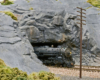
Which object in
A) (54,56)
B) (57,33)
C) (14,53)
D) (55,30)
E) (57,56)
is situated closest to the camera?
(14,53)

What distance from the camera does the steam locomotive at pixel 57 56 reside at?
48.5 feet

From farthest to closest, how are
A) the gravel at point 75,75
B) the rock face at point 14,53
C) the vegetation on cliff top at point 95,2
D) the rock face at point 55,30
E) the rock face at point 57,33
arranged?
the vegetation on cliff top at point 95,2 → the rock face at point 57,33 → the rock face at point 55,30 → the gravel at point 75,75 → the rock face at point 14,53

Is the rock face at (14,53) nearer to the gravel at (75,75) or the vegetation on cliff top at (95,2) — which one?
the gravel at (75,75)

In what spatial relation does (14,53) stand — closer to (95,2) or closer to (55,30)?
(55,30)

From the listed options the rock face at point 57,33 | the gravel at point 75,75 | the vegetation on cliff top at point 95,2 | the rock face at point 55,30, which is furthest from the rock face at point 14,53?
the vegetation on cliff top at point 95,2

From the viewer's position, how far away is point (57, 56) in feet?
49.7

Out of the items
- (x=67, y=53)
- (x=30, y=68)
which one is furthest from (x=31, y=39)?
(x=30, y=68)

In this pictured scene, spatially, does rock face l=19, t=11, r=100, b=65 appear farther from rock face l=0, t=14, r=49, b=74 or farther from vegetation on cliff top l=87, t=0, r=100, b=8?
vegetation on cliff top l=87, t=0, r=100, b=8

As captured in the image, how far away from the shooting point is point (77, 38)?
20453 millimetres

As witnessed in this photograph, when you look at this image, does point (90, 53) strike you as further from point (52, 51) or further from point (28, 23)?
point (28, 23)

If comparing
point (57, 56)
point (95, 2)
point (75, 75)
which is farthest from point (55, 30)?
point (95, 2)

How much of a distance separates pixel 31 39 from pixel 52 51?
139 inches

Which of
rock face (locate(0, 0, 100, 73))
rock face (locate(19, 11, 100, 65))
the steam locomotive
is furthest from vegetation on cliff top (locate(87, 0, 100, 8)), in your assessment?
the steam locomotive

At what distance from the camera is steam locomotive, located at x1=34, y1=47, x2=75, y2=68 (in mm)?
14781
